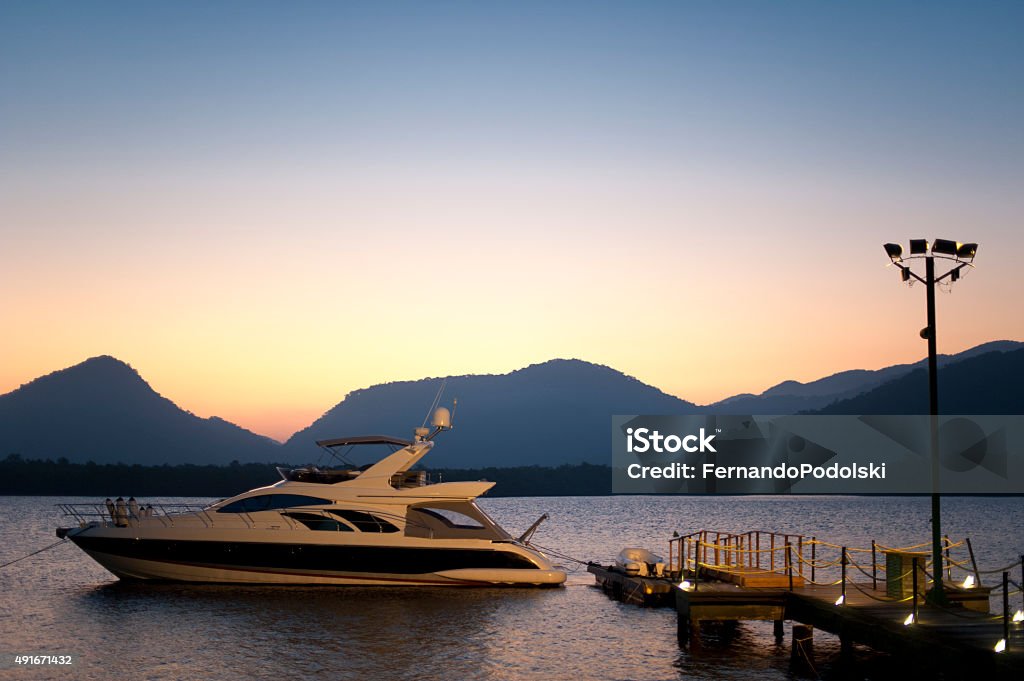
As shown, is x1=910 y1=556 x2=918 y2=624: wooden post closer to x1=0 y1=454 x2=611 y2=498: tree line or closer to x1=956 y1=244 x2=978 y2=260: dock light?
x1=956 y1=244 x2=978 y2=260: dock light

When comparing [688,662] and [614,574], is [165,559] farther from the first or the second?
[688,662]

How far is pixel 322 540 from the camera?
32.7m

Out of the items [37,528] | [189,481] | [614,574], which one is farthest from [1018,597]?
[189,481]

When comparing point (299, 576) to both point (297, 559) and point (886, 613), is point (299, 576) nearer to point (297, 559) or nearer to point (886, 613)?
Result: point (297, 559)

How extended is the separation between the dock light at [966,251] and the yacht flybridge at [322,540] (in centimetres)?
1797

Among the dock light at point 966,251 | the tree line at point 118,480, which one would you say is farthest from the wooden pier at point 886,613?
the tree line at point 118,480

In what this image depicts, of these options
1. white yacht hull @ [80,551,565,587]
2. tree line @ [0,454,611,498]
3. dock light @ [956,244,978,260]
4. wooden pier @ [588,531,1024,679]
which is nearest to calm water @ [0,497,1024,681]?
white yacht hull @ [80,551,565,587]

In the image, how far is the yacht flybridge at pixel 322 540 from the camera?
32.7m

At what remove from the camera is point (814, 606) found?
2155 centimetres

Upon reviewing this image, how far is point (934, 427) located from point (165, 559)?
80.3 ft

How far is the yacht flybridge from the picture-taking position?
32688mm

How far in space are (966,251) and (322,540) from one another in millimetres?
21438

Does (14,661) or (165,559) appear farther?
(165,559)

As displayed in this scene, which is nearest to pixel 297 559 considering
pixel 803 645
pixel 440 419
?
pixel 440 419
